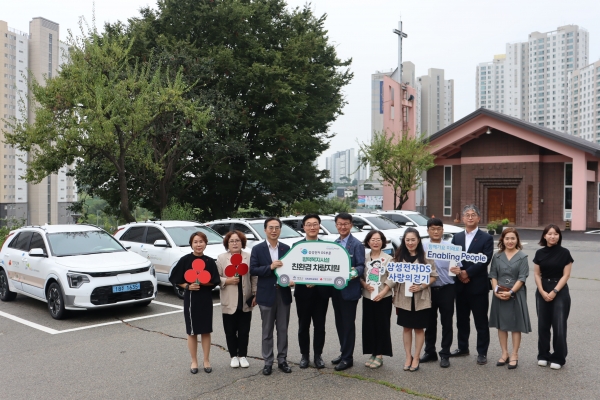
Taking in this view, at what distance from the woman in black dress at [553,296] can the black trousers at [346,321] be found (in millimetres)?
2122

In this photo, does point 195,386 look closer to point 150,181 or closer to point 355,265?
point 355,265

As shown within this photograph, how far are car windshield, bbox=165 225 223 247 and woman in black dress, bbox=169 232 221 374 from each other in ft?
18.4

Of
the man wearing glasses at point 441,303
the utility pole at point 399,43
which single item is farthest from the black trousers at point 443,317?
the utility pole at point 399,43

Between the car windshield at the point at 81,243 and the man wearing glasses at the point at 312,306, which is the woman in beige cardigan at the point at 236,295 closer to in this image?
the man wearing glasses at the point at 312,306

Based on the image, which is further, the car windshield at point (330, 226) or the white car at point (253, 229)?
the car windshield at point (330, 226)

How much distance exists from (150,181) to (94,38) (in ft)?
21.6

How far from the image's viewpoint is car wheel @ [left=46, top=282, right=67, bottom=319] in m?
8.86

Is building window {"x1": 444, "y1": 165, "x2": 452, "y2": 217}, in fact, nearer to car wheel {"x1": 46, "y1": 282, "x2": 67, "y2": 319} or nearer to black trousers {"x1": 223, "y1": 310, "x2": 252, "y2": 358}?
car wheel {"x1": 46, "y1": 282, "x2": 67, "y2": 319}

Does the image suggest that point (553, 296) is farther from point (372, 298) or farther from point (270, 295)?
point (270, 295)

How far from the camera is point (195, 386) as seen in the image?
5.62 meters

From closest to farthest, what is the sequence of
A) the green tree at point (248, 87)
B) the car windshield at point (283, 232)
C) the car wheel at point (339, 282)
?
the car wheel at point (339, 282)
the car windshield at point (283, 232)
the green tree at point (248, 87)

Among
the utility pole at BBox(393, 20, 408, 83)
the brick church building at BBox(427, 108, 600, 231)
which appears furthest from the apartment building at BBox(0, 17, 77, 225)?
the brick church building at BBox(427, 108, 600, 231)

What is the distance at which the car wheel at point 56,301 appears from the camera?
886 centimetres

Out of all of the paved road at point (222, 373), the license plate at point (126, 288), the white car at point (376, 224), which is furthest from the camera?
the white car at point (376, 224)
